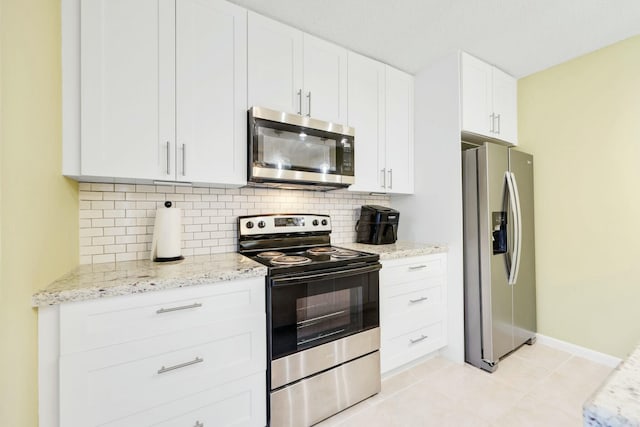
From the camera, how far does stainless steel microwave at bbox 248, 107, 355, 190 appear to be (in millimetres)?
1702

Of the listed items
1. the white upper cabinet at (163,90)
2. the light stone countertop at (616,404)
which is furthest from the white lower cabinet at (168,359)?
the light stone countertop at (616,404)

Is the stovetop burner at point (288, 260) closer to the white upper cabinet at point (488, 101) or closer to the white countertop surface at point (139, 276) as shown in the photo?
the white countertop surface at point (139, 276)

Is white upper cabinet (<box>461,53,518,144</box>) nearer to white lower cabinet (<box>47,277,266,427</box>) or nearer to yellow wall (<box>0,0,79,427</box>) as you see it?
white lower cabinet (<box>47,277,266,427</box>)

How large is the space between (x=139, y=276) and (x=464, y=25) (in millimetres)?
2471

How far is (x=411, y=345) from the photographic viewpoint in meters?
2.10

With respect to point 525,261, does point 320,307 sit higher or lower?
lower

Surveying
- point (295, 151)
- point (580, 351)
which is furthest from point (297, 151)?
point (580, 351)

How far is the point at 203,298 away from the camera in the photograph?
1.29 metres

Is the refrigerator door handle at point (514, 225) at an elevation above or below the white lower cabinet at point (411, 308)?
above

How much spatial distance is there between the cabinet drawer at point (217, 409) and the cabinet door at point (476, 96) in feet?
7.66

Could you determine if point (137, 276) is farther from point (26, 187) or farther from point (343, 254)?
point (343, 254)

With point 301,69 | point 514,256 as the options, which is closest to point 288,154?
point 301,69

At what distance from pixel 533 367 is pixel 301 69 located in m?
2.81

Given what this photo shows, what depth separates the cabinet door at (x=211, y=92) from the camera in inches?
60.9
